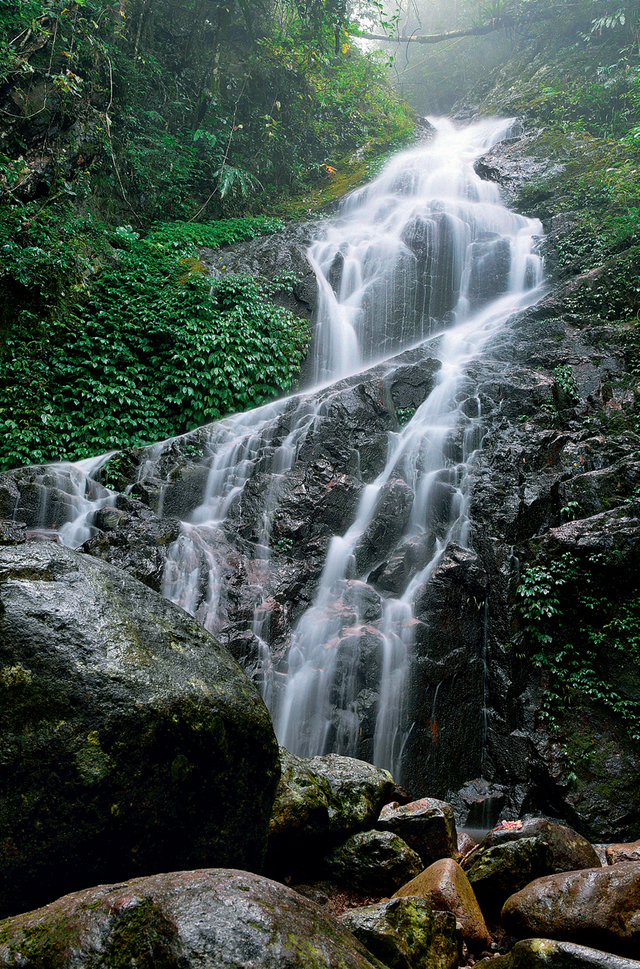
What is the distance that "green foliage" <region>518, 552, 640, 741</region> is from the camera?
596 centimetres

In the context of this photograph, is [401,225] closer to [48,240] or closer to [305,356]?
[305,356]

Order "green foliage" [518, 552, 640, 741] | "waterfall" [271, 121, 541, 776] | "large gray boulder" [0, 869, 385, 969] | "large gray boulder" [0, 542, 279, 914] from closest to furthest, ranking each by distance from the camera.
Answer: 1. "large gray boulder" [0, 869, 385, 969]
2. "large gray boulder" [0, 542, 279, 914]
3. "green foliage" [518, 552, 640, 741]
4. "waterfall" [271, 121, 541, 776]

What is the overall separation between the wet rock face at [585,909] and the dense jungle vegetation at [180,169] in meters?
9.18

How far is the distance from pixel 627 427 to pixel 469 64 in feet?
89.9

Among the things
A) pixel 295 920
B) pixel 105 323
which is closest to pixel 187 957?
pixel 295 920

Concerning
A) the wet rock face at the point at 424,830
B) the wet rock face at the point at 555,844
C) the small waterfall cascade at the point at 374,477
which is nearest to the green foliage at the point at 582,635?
the small waterfall cascade at the point at 374,477

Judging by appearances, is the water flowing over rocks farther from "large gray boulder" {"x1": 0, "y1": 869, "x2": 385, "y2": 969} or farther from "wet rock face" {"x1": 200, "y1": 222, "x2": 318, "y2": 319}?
"large gray boulder" {"x1": 0, "y1": 869, "x2": 385, "y2": 969}

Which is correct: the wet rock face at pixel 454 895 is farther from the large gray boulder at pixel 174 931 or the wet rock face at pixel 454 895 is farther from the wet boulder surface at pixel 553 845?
the large gray boulder at pixel 174 931

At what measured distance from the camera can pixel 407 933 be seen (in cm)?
300

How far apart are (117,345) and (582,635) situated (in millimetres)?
9898

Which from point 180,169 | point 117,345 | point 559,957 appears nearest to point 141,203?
point 180,169

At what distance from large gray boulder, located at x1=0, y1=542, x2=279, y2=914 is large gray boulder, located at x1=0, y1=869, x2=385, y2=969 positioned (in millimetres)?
368

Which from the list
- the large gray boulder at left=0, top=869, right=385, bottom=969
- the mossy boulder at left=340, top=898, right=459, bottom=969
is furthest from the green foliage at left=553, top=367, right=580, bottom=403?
the large gray boulder at left=0, top=869, right=385, bottom=969

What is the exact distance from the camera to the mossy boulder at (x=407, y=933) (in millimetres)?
2914
